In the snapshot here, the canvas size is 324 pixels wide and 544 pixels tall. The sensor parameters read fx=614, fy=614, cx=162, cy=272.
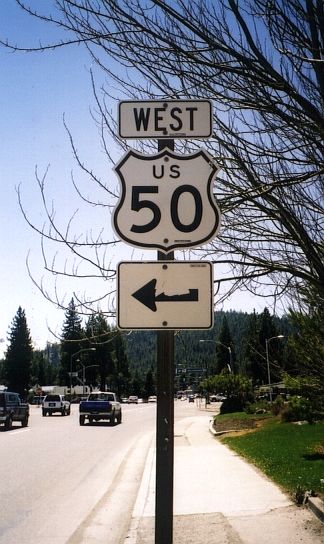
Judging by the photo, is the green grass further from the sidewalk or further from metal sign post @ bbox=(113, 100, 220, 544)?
metal sign post @ bbox=(113, 100, 220, 544)

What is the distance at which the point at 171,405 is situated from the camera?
3.05 metres

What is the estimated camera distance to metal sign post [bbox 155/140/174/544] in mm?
2902

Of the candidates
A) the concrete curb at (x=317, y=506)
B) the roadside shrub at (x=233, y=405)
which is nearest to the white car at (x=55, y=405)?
the roadside shrub at (x=233, y=405)

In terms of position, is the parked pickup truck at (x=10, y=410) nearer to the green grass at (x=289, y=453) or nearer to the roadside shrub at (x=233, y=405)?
the green grass at (x=289, y=453)

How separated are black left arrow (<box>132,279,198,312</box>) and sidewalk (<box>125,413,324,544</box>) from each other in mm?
4494

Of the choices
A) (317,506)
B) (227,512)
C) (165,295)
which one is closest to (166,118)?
(165,295)

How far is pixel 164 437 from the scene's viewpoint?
299 cm

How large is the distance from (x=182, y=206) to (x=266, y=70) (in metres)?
2.54

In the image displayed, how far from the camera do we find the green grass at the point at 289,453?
10840 mm

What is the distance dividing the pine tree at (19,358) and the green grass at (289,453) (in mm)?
87163

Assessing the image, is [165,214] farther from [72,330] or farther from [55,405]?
[55,405]

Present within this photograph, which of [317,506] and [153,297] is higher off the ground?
[153,297]

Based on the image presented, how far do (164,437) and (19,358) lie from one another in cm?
10878

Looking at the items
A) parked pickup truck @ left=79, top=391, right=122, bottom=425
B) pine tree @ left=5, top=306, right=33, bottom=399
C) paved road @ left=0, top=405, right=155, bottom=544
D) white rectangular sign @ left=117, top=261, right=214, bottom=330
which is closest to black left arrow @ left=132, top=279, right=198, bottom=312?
white rectangular sign @ left=117, top=261, right=214, bottom=330
